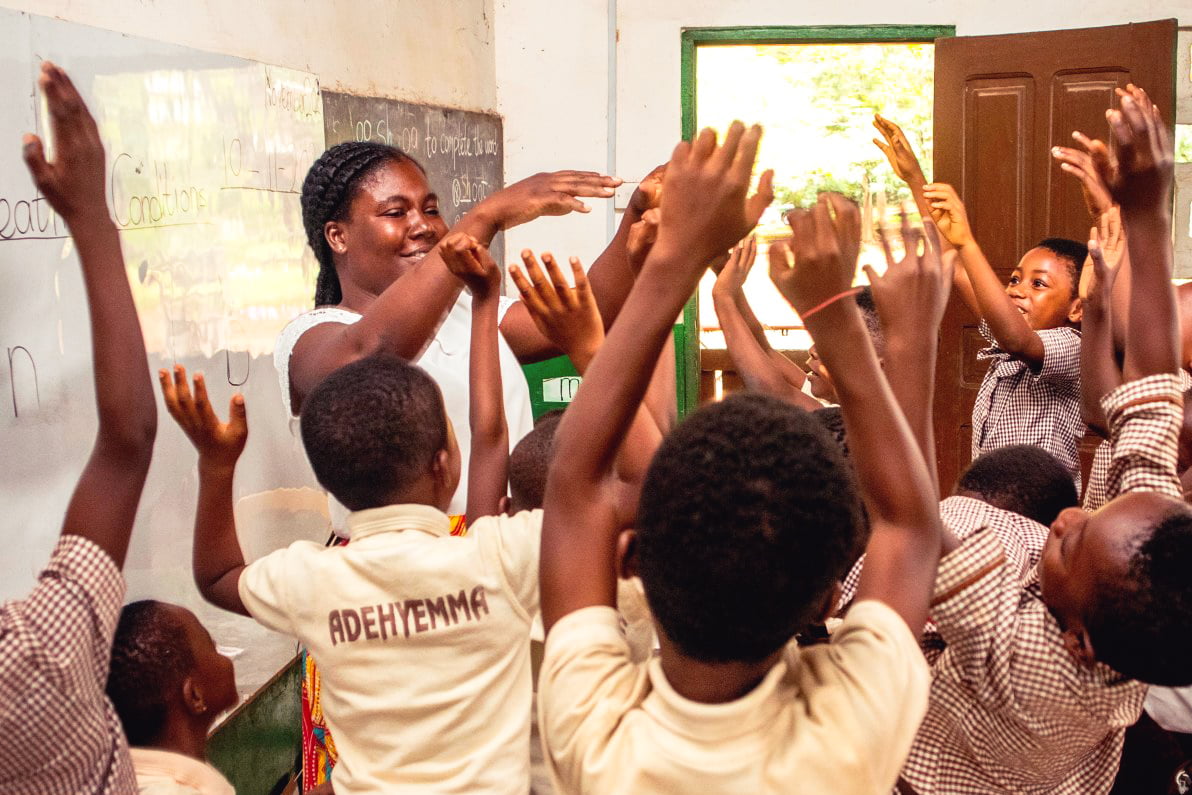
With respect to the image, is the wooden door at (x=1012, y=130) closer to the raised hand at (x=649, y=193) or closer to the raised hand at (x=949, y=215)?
the raised hand at (x=949, y=215)

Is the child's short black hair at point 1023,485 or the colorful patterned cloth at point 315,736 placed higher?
the child's short black hair at point 1023,485

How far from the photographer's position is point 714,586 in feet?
3.09

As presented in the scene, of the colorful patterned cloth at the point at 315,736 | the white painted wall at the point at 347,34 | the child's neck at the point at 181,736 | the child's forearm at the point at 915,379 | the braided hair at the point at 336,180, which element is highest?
the white painted wall at the point at 347,34

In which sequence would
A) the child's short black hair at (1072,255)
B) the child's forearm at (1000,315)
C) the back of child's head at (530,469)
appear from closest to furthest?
the back of child's head at (530,469), the child's forearm at (1000,315), the child's short black hair at (1072,255)

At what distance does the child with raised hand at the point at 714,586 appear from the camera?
0.94 metres

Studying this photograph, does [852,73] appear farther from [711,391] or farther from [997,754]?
[997,754]

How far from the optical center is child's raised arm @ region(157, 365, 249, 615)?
5.14ft

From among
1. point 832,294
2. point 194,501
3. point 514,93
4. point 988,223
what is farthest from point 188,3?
point 988,223

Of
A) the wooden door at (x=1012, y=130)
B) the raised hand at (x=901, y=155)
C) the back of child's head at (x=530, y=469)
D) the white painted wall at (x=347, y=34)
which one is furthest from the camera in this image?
the wooden door at (x=1012, y=130)

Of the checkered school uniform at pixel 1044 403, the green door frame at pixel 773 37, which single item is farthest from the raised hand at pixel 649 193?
Result: the green door frame at pixel 773 37

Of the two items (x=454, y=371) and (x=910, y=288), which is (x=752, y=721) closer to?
(x=910, y=288)

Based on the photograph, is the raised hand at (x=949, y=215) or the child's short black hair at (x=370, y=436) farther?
the raised hand at (x=949, y=215)

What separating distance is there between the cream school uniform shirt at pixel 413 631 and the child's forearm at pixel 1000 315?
5.56 ft

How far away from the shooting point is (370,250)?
237 cm
